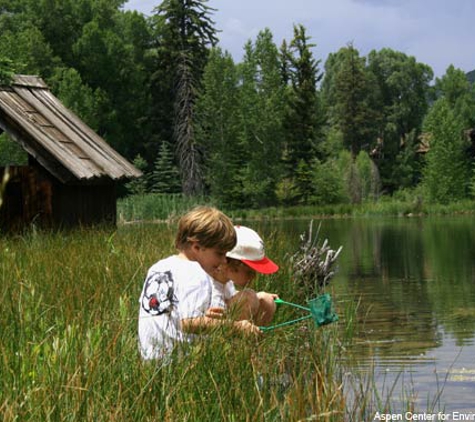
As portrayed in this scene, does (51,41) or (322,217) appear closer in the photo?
(322,217)

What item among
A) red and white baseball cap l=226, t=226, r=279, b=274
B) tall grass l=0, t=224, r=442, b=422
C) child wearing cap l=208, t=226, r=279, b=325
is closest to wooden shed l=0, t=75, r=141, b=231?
child wearing cap l=208, t=226, r=279, b=325

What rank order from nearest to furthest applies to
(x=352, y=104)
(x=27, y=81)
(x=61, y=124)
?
(x=61, y=124)
(x=27, y=81)
(x=352, y=104)

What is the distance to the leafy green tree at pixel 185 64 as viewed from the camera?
60.8 meters

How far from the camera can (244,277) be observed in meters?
5.74

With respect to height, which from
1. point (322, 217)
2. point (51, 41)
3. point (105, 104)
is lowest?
point (322, 217)

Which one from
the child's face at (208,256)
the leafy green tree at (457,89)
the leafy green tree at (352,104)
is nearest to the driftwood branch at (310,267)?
the child's face at (208,256)

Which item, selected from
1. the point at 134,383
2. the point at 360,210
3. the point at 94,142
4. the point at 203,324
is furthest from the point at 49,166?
the point at 360,210

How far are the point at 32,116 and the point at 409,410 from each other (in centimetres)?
1429

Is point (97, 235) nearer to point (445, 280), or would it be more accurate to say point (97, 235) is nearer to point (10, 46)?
point (445, 280)

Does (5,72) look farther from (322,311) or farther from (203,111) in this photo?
(203,111)

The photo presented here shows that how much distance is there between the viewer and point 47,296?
7.14 m

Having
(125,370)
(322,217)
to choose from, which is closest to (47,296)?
(125,370)

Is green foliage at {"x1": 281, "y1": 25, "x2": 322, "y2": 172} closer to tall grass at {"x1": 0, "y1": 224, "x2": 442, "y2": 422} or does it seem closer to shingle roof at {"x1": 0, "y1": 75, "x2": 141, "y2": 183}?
shingle roof at {"x1": 0, "y1": 75, "x2": 141, "y2": 183}

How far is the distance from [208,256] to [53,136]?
12.9m
